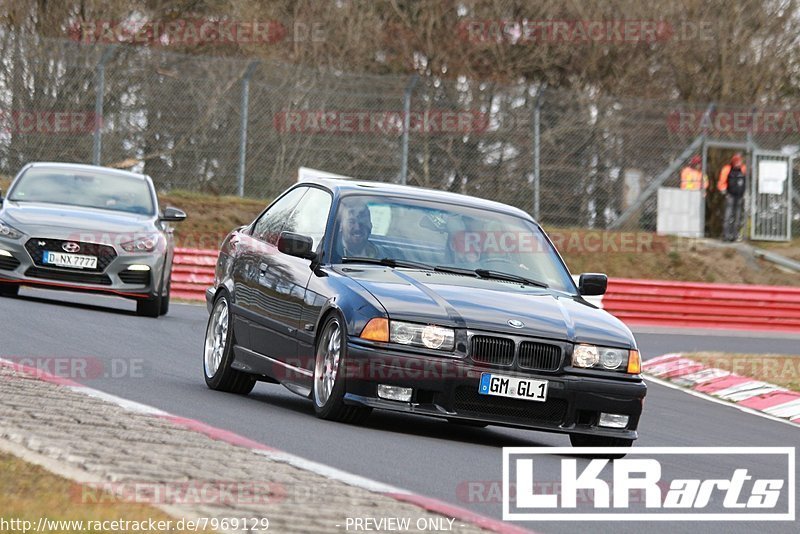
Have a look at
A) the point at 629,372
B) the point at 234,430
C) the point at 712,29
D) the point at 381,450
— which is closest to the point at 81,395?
the point at 234,430

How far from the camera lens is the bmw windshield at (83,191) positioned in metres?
17.8

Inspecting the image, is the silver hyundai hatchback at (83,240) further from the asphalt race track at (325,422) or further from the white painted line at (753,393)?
the white painted line at (753,393)

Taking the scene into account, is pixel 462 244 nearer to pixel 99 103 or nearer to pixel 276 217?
pixel 276 217

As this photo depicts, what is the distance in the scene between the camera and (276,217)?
11.0 m

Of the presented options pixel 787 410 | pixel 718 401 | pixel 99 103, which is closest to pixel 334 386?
pixel 787 410

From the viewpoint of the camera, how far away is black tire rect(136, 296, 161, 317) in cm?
1725

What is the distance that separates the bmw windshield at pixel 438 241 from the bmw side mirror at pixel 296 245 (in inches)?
6.6

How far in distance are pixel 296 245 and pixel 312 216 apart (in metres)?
0.75

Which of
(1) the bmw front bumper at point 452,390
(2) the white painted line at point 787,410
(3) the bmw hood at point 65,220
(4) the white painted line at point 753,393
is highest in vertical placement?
(3) the bmw hood at point 65,220

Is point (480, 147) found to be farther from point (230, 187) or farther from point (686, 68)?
point (686, 68)

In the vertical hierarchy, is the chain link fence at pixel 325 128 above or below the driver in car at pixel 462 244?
above

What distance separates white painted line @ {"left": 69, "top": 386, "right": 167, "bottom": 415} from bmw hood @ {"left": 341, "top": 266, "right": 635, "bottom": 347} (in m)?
1.39

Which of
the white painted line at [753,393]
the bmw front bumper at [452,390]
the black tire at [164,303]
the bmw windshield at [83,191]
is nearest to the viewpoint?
the bmw front bumper at [452,390]

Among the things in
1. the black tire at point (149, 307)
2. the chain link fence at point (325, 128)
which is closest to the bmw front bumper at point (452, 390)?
the black tire at point (149, 307)
